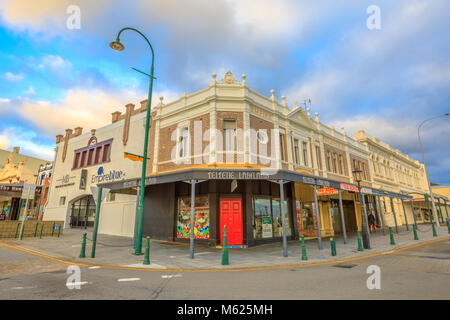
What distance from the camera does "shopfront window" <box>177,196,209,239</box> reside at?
14094 mm

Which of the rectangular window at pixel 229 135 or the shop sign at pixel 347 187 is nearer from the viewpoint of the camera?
the rectangular window at pixel 229 135

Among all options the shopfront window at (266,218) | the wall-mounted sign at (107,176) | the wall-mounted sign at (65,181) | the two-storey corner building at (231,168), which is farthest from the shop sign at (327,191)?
the wall-mounted sign at (65,181)

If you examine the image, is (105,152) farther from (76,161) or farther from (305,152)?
(305,152)

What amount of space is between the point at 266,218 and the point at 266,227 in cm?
53

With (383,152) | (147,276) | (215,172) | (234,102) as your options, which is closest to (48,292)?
(147,276)

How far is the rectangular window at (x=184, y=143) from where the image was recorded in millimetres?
15578

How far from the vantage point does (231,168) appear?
38.4 feet

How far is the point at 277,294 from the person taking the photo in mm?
4883

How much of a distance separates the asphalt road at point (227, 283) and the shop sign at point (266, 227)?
22.3 ft

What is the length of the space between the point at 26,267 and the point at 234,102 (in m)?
12.1

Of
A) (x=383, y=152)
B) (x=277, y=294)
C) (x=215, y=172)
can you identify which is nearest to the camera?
(x=277, y=294)

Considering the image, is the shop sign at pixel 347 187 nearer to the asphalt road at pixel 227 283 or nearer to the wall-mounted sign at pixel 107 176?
the asphalt road at pixel 227 283
